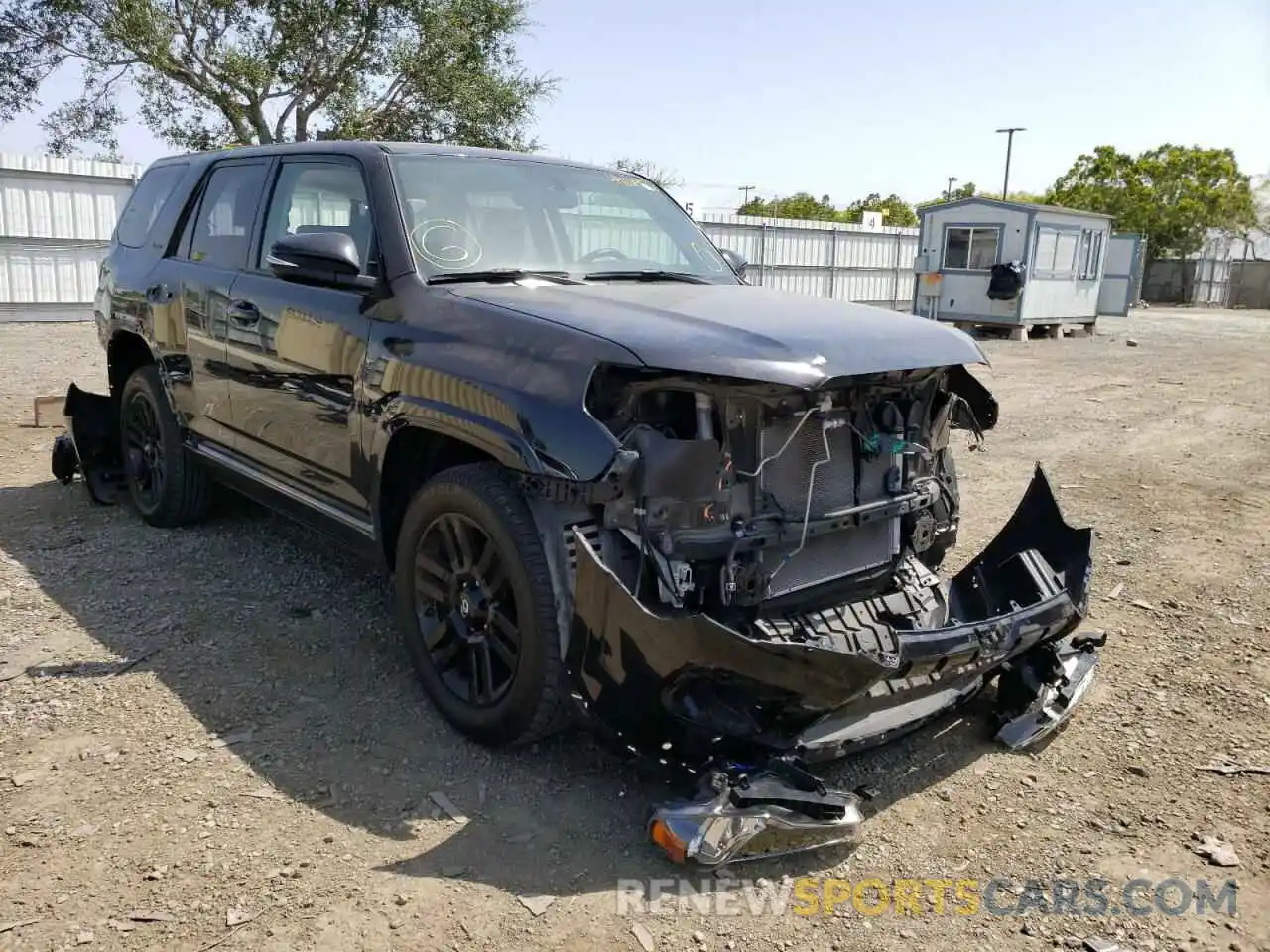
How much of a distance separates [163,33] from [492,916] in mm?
21498

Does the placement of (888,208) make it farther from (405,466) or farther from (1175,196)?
(405,466)

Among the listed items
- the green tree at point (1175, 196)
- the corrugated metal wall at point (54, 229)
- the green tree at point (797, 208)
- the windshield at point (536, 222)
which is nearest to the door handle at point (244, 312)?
the windshield at point (536, 222)

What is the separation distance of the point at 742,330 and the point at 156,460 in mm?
3983

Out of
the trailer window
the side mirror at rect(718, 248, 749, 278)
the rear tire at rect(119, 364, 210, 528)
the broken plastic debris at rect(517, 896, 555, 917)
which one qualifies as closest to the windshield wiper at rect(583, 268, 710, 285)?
the side mirror at rect(718, 248, 749, 278)

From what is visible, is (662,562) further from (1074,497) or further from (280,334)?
(1074,497)

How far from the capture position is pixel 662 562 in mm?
2988

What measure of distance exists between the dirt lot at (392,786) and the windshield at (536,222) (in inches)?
66.2

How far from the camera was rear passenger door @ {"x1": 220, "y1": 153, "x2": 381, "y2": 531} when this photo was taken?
388 cm

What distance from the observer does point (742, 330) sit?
3.09 metres

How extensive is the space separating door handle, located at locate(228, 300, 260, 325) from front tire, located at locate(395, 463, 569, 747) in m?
1.47

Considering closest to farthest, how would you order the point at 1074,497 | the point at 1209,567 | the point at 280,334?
1. the point at 280,334
2. the point at 1209,567
3. the point at 1074,497

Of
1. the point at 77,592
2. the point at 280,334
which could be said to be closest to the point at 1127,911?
the point at 280,334

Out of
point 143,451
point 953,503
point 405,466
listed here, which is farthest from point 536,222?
point 143,451

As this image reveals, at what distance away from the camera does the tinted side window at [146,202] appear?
5570mm
